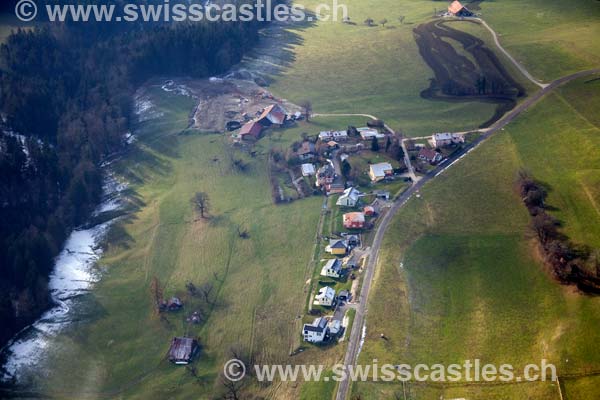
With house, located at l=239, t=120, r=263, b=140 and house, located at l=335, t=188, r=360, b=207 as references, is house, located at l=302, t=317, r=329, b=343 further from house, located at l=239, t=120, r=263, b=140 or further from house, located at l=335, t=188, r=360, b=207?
house, located at l=239, t=120, r=263, b=140

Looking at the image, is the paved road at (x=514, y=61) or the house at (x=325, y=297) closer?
the house at (x=325, y=297)

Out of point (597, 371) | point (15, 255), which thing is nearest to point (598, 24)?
point (597, 371)

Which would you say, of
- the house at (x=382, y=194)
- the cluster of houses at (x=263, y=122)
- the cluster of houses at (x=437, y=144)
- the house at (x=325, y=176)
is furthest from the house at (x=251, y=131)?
the cluster of houses at (x=437, y=144)

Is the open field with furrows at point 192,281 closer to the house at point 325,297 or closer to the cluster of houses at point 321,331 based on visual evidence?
the cluster of houses at point 321,331

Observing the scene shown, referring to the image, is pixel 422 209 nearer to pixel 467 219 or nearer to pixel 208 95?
pixel 467 219

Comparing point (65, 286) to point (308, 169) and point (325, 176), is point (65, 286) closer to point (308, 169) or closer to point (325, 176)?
point (308, 169)

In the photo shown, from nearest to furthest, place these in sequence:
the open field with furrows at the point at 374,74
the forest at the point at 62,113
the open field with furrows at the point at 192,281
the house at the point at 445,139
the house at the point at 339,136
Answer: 1. the open field with furrows at the point at 192,281
2. the forest at the point at 62,113
3. the house at the point at 445,139
4. the house at the point at 339,136
5. the open field with furrows at the point at 374,74

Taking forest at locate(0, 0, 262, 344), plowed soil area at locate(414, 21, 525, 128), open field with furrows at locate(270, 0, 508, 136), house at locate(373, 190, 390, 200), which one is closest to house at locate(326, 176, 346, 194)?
house at locate(373, 190, 390, 200)
